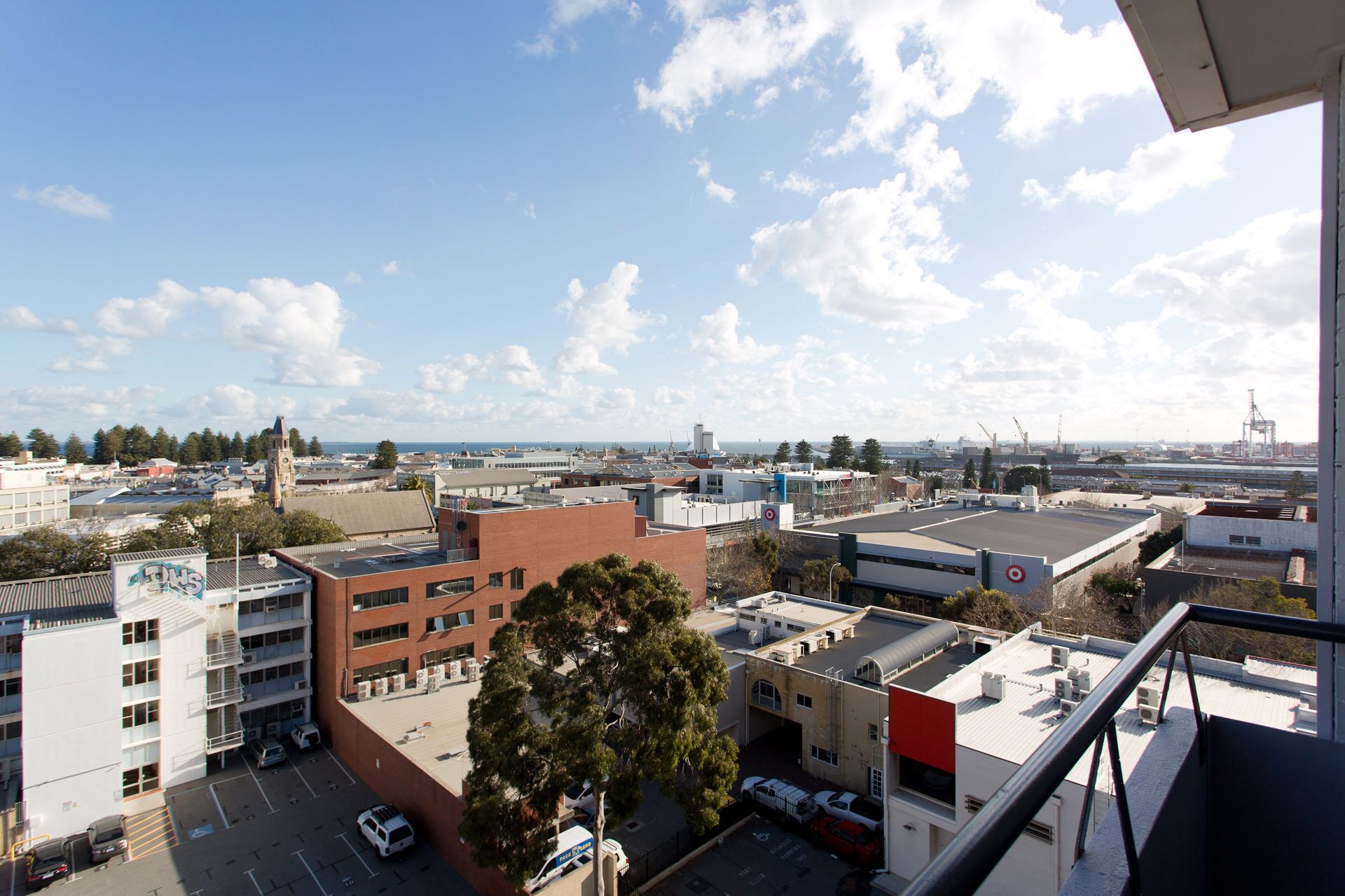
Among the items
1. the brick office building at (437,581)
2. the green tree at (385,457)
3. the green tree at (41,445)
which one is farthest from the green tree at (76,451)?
the brick office building at (437,581)

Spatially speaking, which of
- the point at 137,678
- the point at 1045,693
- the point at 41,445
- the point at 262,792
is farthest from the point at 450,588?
the point at 41,445

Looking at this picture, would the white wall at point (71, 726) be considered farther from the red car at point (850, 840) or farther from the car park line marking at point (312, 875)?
the red car at point (850, 840)

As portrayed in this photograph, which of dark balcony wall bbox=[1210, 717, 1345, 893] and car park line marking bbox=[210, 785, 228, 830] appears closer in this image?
dark balcony wall bbox=[1210, 717, 1345, 893]

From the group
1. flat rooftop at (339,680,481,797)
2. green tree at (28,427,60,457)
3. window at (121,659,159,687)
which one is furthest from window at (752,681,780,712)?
green tree at (28,427,60,457)

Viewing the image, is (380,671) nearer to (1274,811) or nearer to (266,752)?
(266,752)

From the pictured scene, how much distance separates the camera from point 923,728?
9.07m

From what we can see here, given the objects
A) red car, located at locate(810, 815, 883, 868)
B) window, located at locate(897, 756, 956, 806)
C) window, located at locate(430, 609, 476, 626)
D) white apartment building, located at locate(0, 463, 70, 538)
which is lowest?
red car, located at locate(810, 815, 883, 868)

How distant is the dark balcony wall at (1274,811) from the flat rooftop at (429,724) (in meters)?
9.95

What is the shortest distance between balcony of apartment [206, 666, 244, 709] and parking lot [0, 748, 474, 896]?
1.47 m

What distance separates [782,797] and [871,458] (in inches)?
2053

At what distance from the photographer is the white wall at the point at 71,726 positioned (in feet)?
34.6

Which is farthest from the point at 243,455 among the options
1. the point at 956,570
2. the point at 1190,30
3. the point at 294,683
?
the point at 1190,30

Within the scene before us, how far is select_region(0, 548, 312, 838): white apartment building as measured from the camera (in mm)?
10703

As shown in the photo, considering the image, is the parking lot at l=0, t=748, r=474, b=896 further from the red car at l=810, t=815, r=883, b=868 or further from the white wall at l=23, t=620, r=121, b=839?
the red car at l=810, t=815, r=883, b=868
